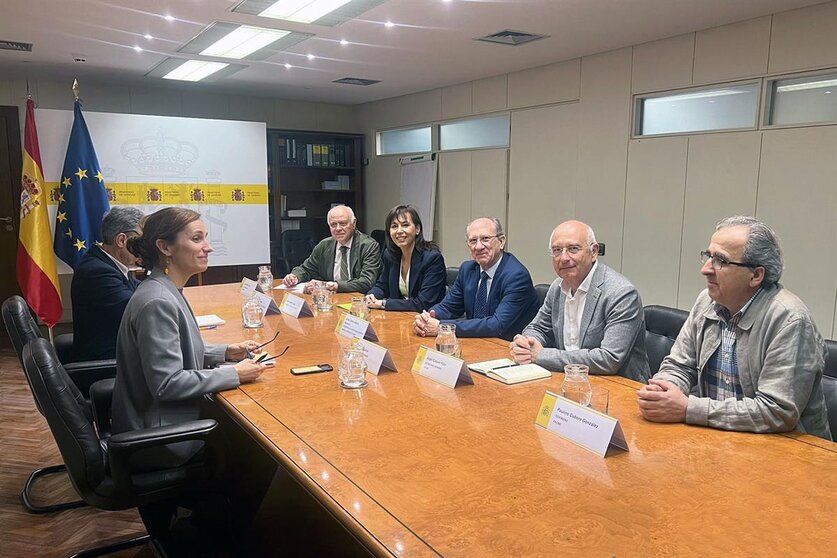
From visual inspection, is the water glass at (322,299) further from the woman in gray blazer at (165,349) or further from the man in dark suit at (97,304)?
the woman in gray blazer at (165,349)

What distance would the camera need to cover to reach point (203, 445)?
190 centimetres

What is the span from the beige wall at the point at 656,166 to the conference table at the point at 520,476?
8.57 feet

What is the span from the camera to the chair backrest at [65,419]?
163cm

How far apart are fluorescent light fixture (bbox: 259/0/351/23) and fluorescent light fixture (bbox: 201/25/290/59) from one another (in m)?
0.34

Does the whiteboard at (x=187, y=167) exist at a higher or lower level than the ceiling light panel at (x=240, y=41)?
lower

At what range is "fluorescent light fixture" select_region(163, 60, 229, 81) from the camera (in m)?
5.09

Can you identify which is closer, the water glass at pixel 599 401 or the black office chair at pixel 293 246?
the water glass at pixel 599 401

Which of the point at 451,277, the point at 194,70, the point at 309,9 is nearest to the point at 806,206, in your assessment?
the point at 451,277

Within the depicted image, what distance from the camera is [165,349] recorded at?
5.84 feet

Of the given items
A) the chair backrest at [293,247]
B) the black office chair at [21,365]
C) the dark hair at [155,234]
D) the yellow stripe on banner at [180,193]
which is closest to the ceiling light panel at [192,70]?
the yellow stripe on banner at [180,193]

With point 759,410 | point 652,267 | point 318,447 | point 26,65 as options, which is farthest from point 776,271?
point 26,65

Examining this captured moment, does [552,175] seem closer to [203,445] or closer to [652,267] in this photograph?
[652,267]

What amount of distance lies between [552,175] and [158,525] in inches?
167

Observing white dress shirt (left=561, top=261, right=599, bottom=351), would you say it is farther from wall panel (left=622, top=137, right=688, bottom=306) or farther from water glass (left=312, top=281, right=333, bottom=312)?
wall panel (left=622, top=137, right=688, bottom=306)
